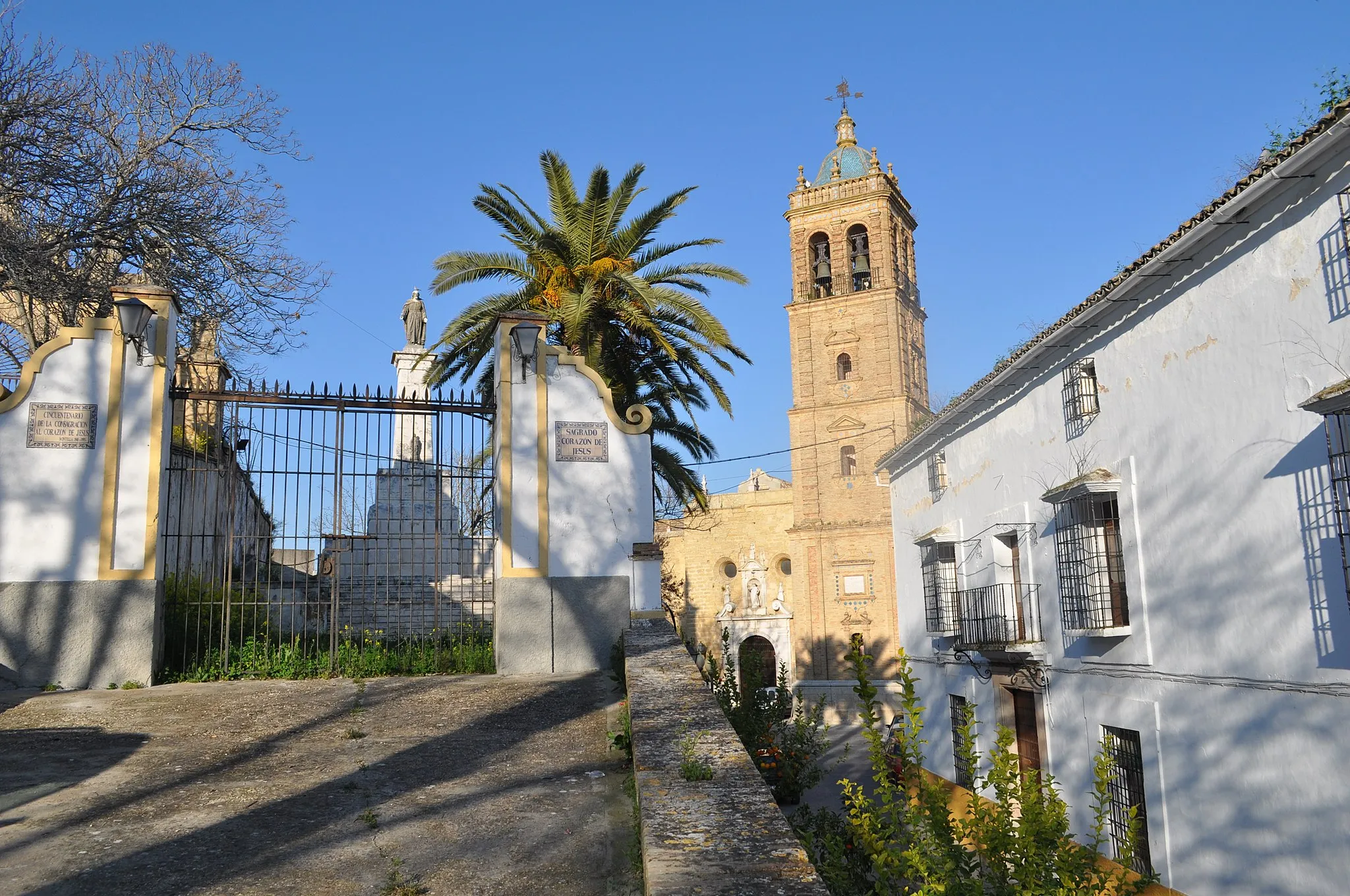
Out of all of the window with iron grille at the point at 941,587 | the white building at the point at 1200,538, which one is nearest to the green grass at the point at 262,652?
the white building at the point at 1200,538

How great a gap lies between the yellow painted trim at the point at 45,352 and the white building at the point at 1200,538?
10.5 m

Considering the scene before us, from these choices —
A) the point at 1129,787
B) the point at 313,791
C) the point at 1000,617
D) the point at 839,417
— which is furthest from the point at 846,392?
the point at 313,791

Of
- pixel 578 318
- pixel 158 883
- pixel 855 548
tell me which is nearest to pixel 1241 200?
pixel 578 318

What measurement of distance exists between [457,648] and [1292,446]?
787 centimetres

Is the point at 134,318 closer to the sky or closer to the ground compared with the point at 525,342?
closer to the sky

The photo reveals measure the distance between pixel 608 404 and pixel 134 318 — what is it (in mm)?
4414

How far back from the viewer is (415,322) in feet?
85.0

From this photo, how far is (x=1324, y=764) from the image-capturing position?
889cm

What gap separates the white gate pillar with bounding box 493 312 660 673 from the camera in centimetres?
970

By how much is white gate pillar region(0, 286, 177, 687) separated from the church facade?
28.9 m

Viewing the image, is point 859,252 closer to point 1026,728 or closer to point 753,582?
point 753,582

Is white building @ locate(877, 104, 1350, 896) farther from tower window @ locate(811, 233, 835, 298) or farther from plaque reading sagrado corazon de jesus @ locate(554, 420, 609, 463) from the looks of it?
tower window @ locate(811, 233, 835, 298)

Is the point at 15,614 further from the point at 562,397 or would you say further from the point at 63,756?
the point at 562,397

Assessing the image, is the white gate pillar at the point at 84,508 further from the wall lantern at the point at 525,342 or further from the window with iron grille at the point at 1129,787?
the window with iron grille at the point at 1129,787
